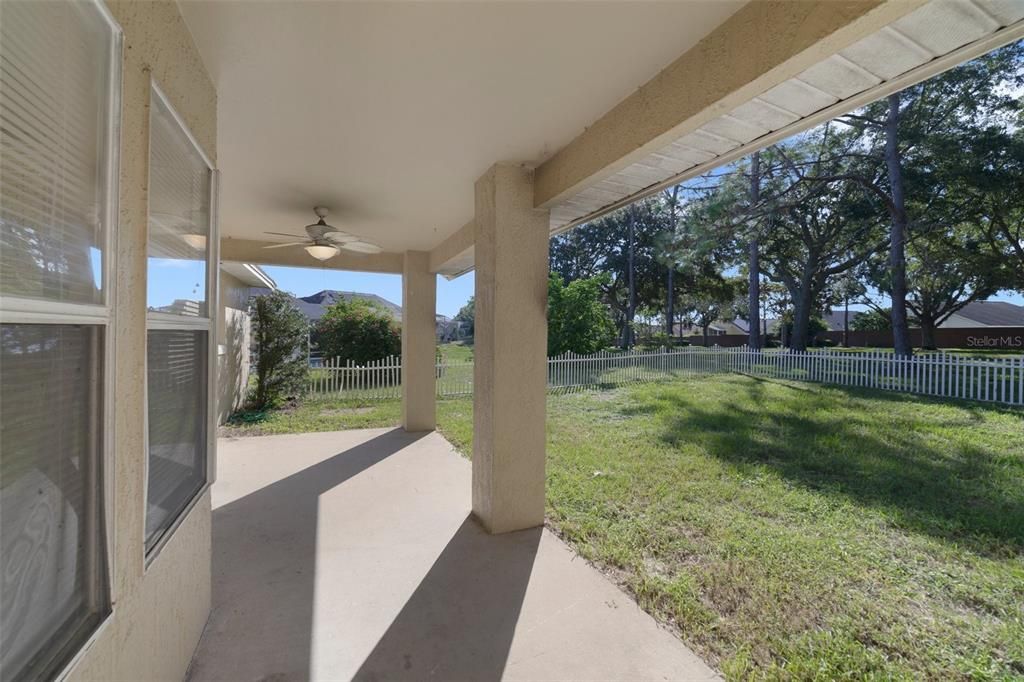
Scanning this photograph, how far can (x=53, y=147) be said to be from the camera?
3.24 ft

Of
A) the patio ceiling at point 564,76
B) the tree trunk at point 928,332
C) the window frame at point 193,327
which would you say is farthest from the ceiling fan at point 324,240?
the tree trunk at point 928,332

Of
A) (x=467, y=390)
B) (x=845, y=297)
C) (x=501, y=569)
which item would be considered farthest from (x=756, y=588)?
(x=845, y=297)

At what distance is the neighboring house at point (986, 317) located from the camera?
32.9 metres

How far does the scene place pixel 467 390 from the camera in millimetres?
10195

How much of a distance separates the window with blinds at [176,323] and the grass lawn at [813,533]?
2.46 metres

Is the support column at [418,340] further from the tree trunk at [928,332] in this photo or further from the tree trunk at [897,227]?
the tree trunk at [928,332]

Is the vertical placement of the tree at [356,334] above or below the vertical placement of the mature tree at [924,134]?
below

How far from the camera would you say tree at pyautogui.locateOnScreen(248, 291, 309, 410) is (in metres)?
8.24

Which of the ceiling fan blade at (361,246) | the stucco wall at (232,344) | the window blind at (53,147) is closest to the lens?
the window blind at (53,147)

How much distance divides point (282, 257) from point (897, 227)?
1556 cm

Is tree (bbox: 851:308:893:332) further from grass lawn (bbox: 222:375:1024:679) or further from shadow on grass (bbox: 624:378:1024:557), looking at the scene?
grass lawn (bbox: 222:375:1024:679)

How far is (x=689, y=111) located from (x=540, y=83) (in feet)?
2.49

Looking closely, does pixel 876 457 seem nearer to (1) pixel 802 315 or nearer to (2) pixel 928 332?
(1) pixel 802 315

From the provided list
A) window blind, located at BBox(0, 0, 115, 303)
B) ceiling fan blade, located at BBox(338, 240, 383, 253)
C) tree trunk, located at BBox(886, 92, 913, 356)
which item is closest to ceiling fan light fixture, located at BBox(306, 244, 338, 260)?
ceiling fan blade, located at BBox(338, 240, 383, 253)
